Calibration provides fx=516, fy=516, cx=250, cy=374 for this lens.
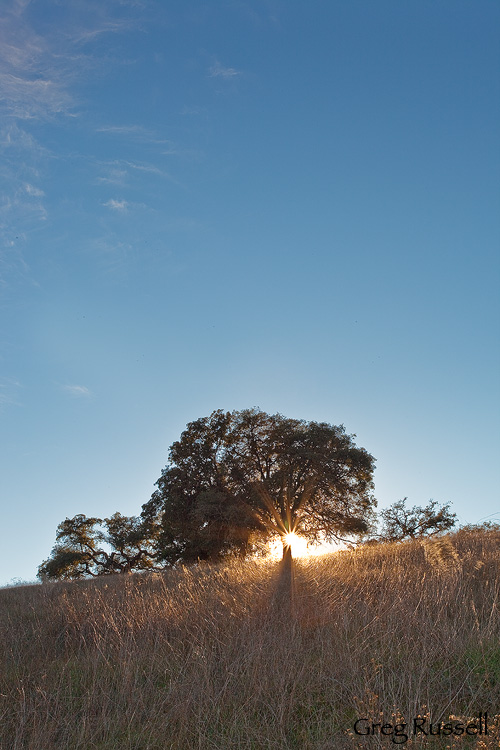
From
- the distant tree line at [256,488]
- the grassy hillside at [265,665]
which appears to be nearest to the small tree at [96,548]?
the distant tree line at [256,488]

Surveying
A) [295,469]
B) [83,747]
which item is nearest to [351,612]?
[83,747]

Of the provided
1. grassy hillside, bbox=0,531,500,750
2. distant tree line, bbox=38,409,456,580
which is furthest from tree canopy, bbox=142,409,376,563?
grassy hillside, bbox=0,531,500,750

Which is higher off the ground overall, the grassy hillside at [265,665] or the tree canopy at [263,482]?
the tree canopy at [263,482]

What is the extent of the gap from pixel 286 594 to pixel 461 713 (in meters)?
4.97

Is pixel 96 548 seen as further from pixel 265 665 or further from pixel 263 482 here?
pixel 265 665

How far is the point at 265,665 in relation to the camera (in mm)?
6160

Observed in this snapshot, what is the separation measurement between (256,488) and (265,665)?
2411cm

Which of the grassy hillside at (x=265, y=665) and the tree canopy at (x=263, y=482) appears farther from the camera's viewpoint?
the tree canopy at (x=263, y=482)

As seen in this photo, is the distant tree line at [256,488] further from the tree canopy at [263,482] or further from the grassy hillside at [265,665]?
the grassy hillside at [265,665]

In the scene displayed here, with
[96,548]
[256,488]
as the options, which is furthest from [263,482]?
[96,548]

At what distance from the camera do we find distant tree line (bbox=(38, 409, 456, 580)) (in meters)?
29.1

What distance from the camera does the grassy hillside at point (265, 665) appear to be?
5020 mm

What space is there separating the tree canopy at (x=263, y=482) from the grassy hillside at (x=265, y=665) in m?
20.1

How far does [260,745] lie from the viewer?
480cm
